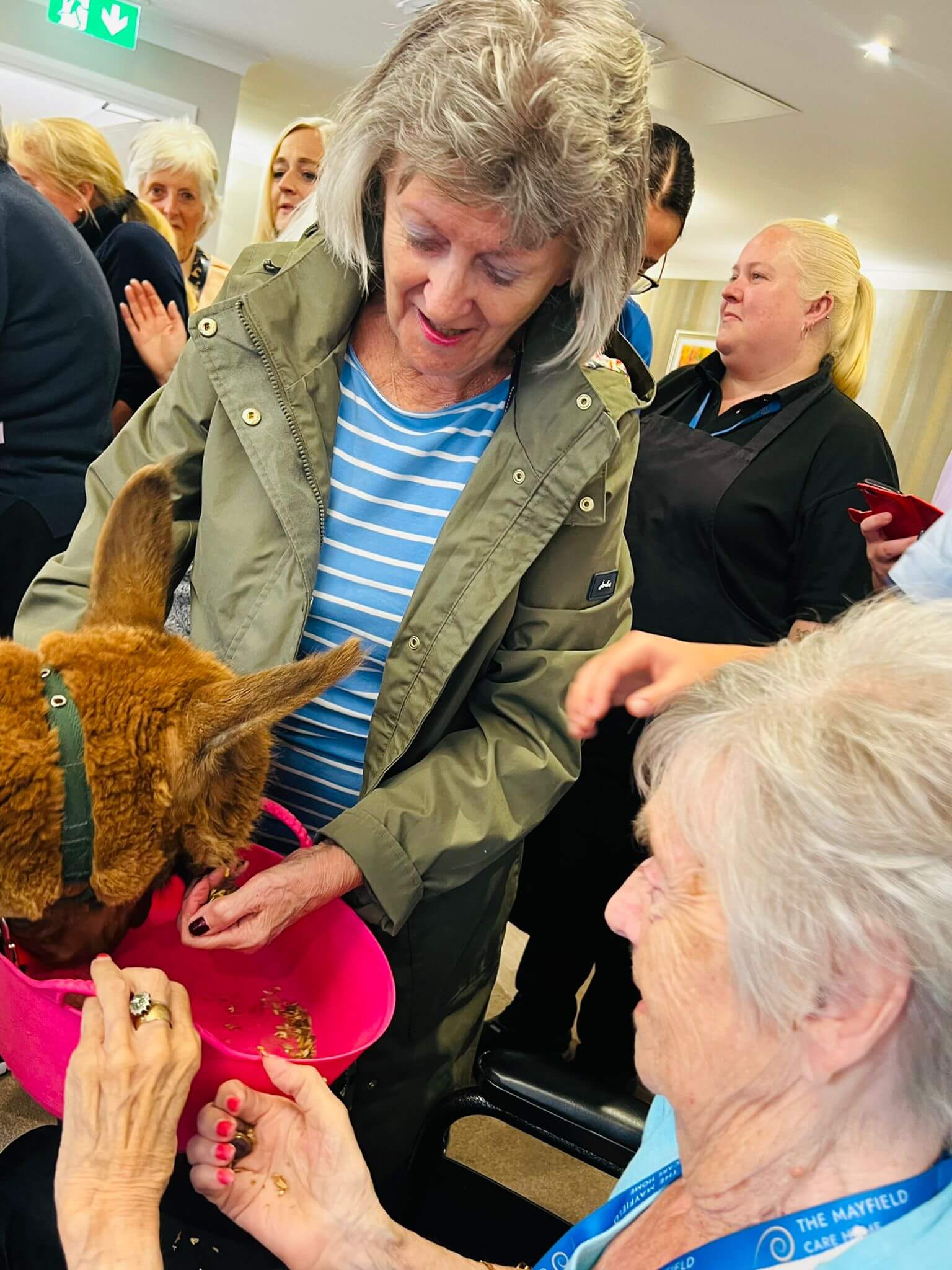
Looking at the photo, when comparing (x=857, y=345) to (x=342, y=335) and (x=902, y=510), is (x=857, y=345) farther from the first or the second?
(x=342, y=335)

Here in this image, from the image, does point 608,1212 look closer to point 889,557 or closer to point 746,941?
point 746,941

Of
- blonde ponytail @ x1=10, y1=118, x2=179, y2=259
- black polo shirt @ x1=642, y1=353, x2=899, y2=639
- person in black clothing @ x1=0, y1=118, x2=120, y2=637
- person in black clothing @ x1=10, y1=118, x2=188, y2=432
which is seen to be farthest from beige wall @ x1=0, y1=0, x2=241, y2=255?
black polo shirt @ x1=642, y1=353, x2=899, y2=639

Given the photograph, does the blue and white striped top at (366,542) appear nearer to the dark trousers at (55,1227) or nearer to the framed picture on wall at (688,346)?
the dark trousers at (55,1227)

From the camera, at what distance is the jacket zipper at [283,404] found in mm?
1328

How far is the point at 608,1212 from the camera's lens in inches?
45.6

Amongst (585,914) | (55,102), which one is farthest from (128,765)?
(55,102)

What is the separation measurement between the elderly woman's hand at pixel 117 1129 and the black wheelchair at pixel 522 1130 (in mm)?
623

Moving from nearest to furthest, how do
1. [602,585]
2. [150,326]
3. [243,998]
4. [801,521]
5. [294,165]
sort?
1. [243,998]
2. [602,585]
3. [801,521]
4. [150,326]
5. [294,165]

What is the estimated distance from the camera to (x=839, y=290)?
104 inches

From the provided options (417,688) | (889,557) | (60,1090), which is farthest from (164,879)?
(889,557)

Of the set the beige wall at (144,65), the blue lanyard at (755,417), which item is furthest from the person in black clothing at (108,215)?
the beige wall at (144,65)

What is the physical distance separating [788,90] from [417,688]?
278 inches

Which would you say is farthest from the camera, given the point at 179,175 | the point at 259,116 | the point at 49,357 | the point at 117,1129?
the point at 259,116

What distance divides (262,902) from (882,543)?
1.48 meters
